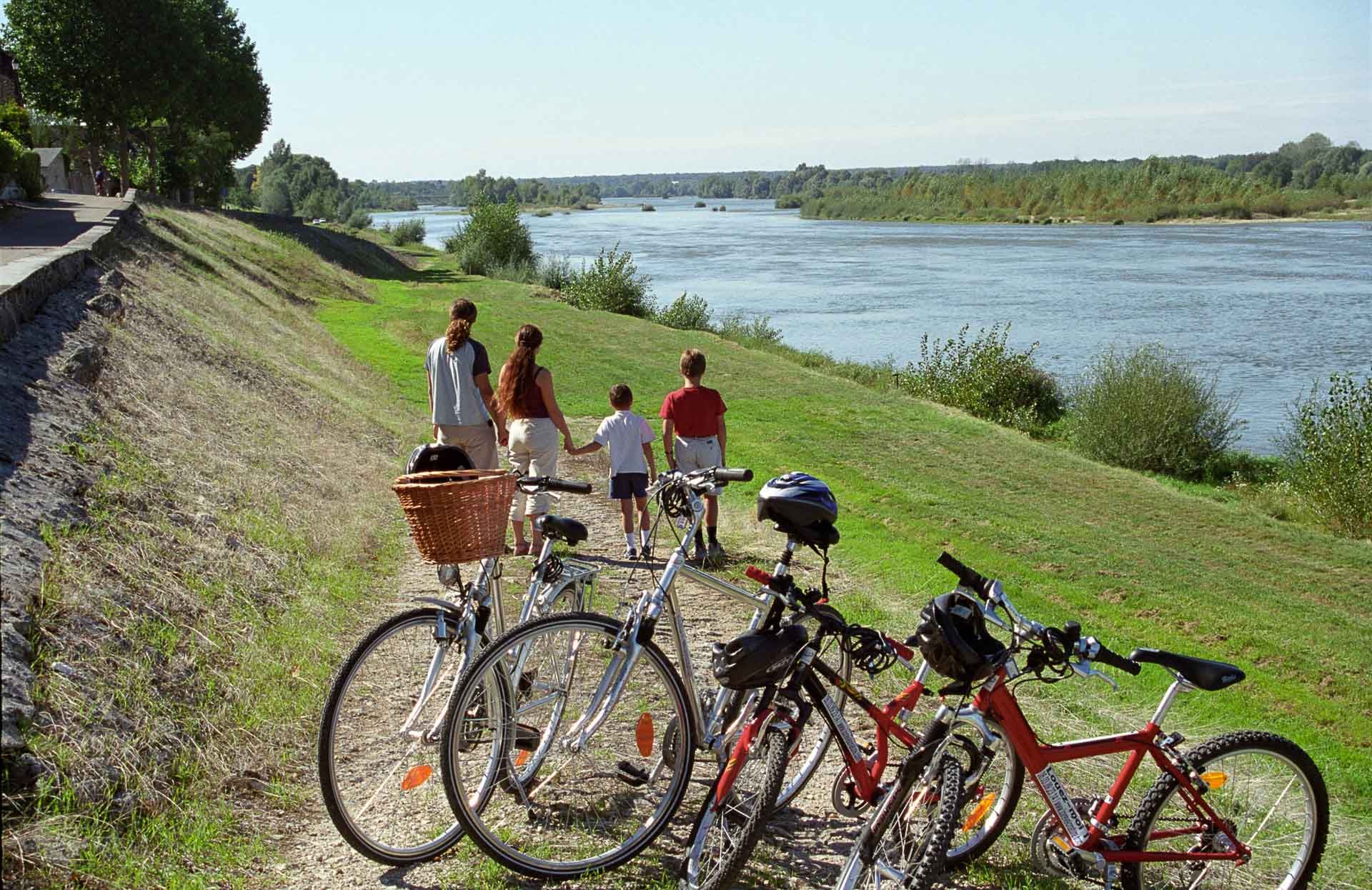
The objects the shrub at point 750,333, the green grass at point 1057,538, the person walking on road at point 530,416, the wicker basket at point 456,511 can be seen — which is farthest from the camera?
the shrub at point 750,333

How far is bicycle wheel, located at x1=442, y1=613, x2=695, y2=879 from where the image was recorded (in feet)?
13.0

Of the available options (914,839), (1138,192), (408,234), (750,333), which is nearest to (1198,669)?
(914,839)

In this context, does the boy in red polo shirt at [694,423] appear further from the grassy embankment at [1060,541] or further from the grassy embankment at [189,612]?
the grassy embankment at [189,612]

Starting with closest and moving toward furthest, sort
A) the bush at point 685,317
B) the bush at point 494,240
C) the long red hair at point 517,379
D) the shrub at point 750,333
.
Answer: the long red hair at point 517,379 → the shrub at point 750,333 → the bush at point 685,317 → the bush at point 494,240

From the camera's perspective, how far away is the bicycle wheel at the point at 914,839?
343cm

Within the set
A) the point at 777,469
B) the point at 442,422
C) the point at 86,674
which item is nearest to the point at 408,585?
the point at 442,422

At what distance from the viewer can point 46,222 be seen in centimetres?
2041

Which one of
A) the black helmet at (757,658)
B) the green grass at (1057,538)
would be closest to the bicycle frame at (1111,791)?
the black helmet at (757,658)

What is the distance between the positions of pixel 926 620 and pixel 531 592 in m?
1.56

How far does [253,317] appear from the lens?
64.2 ft

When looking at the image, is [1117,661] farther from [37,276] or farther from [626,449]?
[37,276]

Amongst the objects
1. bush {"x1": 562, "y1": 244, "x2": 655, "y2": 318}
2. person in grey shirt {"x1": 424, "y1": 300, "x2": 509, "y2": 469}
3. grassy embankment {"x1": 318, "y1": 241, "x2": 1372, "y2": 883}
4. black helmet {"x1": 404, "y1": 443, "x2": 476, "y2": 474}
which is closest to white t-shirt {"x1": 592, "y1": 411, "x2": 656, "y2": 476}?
person in grey shirt {"x1": 424, "y1": 300, "x2": 509, "y2": 469}

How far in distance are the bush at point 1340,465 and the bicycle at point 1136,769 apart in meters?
17.7

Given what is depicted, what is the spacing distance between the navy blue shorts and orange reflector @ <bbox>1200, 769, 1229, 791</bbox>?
18.3 ft
